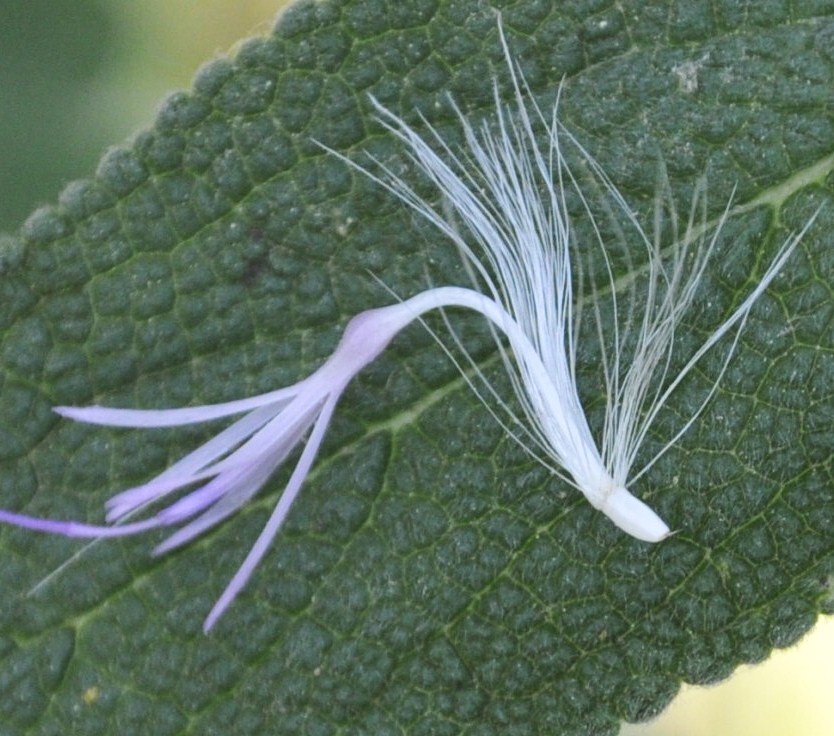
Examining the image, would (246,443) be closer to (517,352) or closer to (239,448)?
(239,448)

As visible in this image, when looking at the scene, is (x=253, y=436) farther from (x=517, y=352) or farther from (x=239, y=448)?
(x=517, y=352)

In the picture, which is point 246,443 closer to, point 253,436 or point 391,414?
point 253,436

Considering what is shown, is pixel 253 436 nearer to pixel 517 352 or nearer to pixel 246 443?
pixel 246 443

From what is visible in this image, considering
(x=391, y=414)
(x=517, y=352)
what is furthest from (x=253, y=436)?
(x=517, y=352)

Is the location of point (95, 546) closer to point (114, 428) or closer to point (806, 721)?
point (114, 428)

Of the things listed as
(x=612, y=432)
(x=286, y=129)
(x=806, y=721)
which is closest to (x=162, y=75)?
(x=286, y=129)

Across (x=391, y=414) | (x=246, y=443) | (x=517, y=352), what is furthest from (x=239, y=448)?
(x=517, y=352)

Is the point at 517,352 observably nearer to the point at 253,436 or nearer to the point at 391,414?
the point at 391,414

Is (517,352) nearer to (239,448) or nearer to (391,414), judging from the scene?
(391,414)

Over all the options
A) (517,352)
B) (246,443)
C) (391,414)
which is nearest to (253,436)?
(246,443)
